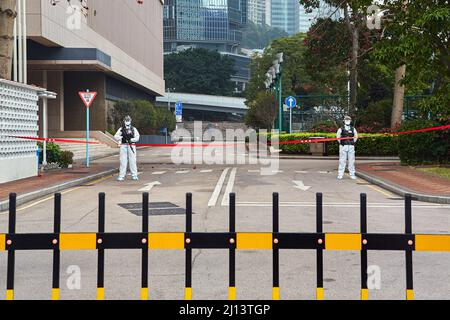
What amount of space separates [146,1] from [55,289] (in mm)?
74261

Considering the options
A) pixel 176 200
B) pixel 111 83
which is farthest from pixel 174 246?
pixel 111 83

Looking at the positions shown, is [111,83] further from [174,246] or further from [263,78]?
[174,246]

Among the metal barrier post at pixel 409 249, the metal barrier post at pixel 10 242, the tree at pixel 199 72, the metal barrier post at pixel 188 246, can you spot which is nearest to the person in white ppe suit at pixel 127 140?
the metal barrier post at pixel 10 242

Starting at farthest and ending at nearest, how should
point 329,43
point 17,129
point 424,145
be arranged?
point 329,43
point 424,145
point 17,129

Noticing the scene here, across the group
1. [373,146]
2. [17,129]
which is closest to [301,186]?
[17,129]

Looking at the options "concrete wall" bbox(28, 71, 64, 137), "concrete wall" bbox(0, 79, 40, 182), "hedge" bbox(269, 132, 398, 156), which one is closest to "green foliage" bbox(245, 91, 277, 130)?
"hedge" bbox(269, 132, 398, 156)

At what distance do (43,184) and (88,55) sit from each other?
3095 centimetres

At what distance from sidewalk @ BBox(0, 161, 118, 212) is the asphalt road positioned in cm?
37

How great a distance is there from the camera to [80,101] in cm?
5516

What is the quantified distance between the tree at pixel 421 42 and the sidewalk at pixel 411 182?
2384 mm

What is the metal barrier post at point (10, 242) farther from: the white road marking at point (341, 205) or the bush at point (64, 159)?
the bush at point (64, 159)

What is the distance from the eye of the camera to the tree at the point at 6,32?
20.2m

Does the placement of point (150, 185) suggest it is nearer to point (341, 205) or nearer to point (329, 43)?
point (341, 205)

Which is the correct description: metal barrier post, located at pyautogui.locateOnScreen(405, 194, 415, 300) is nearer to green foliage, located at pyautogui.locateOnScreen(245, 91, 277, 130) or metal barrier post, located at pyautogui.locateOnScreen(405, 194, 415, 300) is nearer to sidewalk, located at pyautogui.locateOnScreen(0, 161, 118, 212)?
sidewalk, located at pyautogui.locateOnScreen(0, 161, 118, 212)
